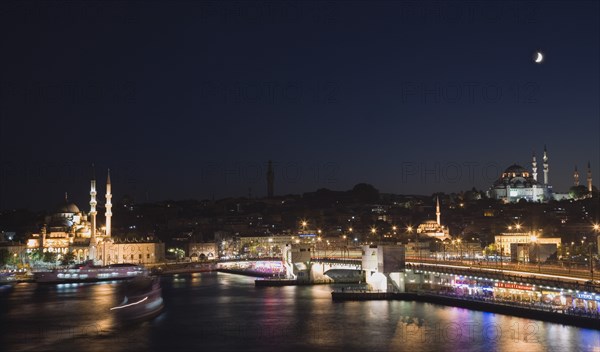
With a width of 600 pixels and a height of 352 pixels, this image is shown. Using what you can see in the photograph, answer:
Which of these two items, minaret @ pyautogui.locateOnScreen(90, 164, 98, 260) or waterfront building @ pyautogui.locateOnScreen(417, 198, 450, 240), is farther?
waterfront building @ pyautogui.locateOnScreen(417, 198, 450, 240)

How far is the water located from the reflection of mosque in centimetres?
1653

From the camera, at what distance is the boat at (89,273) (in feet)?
111

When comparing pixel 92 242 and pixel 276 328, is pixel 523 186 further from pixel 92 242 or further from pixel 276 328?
pixel 276 328

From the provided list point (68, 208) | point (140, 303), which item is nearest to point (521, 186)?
point (68, 208)

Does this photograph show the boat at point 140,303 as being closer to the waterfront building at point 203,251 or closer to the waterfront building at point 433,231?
the waterfront building at point 203,251

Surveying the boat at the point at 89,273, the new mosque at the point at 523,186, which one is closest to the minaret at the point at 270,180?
the new mosque at the point at 523,186

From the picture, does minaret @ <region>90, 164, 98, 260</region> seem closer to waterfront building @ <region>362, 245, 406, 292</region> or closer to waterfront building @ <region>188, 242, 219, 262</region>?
waterfront building @ <region>188, 242, 219, 262</region>

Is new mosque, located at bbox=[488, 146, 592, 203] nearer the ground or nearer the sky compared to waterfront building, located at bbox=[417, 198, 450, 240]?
nearer the sky

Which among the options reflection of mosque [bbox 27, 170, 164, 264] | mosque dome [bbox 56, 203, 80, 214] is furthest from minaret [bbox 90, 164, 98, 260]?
mosque dome [bbox 56, 203, 80, 214]

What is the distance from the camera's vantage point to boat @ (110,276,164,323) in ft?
63.9

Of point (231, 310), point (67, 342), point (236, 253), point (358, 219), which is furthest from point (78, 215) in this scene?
point (67, 342)

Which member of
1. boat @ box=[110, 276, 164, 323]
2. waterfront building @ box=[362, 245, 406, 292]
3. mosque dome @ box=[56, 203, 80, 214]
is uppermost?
mosque dome @ box=[56, 203, 80, 214]

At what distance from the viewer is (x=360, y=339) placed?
51.3 ft

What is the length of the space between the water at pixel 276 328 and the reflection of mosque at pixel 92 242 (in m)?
16.5
